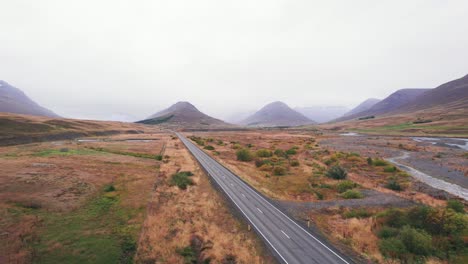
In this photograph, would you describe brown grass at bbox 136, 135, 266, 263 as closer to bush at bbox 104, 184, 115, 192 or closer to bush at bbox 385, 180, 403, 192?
→ bush at bbox 104, 184, 115, 192

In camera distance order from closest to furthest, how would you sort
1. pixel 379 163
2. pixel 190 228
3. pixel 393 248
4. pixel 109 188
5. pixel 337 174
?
1. pixel 393 248
2. pixel 190 228
3. pixel 109 188
4. pixel 337 174
5. pixel 379 163

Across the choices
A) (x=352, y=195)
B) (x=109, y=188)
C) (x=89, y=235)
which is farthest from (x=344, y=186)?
(x=109, y=188)

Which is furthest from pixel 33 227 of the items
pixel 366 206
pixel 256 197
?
pixel 366 206

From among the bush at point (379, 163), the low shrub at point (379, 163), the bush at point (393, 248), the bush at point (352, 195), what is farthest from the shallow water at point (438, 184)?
the bush at point (393, 248)

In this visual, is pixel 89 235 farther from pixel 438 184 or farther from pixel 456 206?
pixel 438 184

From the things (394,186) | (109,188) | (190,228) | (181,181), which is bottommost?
(394,186)

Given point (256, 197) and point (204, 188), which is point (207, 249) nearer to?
point (256, 197)

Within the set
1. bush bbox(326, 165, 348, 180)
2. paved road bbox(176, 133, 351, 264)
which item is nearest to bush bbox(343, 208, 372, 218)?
paved road bbox(176, 133, 351, 264)
